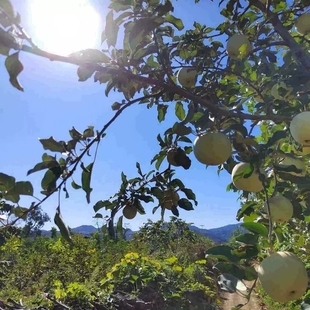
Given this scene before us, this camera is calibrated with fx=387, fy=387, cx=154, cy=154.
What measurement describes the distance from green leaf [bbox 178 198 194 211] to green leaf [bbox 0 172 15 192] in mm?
678

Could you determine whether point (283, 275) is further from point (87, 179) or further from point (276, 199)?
point (87, 179)

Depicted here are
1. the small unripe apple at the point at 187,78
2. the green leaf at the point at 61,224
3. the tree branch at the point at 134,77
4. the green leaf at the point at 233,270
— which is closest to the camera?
the tree branch at the point at 134,77

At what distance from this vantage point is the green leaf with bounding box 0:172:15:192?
3.23ft

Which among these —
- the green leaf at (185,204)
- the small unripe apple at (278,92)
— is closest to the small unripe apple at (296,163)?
the small unripe apple at (278,92)

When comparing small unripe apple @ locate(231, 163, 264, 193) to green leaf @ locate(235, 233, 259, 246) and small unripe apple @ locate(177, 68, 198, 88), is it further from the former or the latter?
small unripe apple @ locate(177, 68, 198, 88)

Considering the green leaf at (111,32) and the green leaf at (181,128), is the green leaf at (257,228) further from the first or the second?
the green leaf at (111,32)

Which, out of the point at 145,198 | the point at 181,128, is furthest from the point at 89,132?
the point at 145,198

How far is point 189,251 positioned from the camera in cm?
1105

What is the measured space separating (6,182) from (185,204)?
70 cm

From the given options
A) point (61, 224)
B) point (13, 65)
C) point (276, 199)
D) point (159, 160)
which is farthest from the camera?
point (159, 160)

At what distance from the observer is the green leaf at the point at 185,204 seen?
1450mm

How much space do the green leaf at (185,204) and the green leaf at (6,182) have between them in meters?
0.68

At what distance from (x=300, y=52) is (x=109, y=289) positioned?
3.85 metres

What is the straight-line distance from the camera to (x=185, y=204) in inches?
57.7
